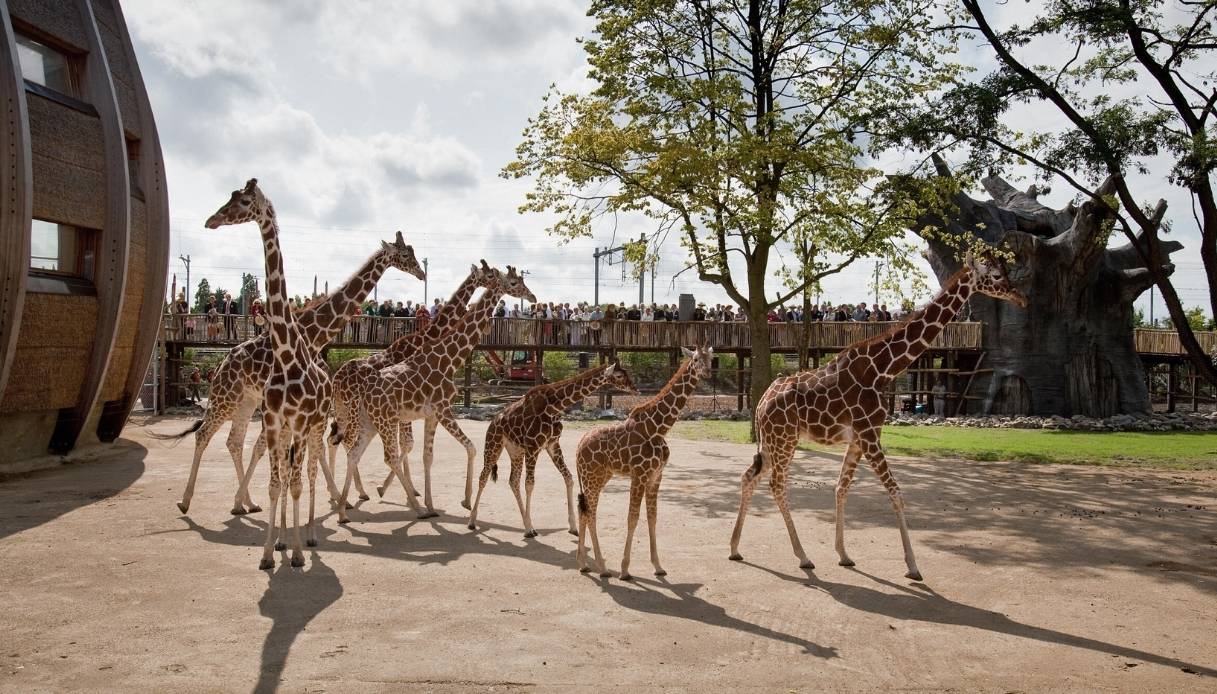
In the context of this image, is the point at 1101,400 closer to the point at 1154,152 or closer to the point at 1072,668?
the point at 1154,152

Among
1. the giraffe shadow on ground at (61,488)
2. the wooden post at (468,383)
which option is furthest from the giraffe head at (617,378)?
the wooden post at (468,383)

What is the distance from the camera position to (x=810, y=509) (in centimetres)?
1105

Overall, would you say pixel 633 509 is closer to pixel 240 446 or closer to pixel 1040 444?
pixel 240 446

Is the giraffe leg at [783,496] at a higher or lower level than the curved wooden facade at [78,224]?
lower

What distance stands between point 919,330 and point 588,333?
67.3ft

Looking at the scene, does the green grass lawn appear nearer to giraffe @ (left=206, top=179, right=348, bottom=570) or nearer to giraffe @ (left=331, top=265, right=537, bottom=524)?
giraffe @ (left=331, top=265, right=537, bottom=524)

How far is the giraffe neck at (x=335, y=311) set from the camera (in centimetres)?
963

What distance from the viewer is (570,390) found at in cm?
927

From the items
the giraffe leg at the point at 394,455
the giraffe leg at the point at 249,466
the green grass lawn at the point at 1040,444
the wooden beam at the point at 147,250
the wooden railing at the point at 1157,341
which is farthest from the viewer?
the wooden railing at the point at 1157,341

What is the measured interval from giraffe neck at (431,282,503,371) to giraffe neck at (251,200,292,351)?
271cm

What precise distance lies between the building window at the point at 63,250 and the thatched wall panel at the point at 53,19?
2.96 m

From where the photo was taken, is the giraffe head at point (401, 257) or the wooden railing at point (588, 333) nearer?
the giraffe head at point (401, 257)

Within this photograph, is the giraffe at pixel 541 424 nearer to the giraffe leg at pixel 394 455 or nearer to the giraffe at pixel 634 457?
the giraffe leg at pixel 394 455

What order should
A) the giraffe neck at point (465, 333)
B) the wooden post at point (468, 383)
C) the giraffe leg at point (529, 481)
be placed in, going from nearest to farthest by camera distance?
the giraffe leg at point (529, 481), the giraffe neck at point (465, 333), the wooden post at point (468, 383)
